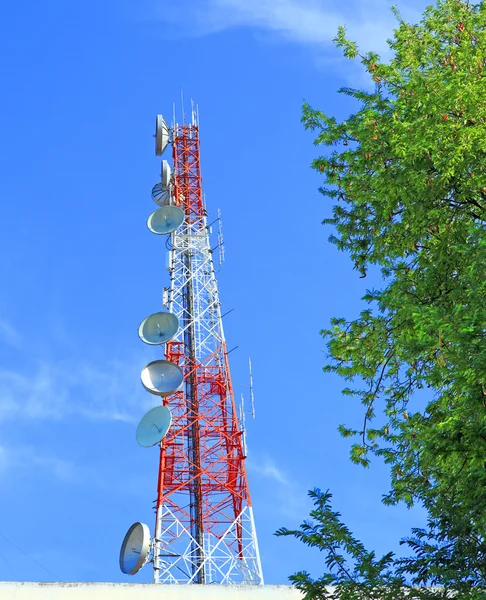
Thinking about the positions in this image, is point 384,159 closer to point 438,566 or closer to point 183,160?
point 438,566

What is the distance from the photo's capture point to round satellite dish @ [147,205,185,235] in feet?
97.0

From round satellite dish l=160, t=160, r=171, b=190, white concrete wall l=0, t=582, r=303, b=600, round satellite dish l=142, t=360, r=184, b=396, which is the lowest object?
white concrete wall l=0, t=582, r=303, b=600

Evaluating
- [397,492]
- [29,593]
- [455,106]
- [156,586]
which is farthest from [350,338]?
[29,593]

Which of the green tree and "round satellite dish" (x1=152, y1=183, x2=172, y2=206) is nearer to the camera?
the green tree

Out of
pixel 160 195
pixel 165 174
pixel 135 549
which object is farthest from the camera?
pixel 160 195

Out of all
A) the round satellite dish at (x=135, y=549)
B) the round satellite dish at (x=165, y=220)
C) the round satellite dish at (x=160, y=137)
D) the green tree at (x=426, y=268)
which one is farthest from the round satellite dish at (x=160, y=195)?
the green tree at (x=426, y=268)

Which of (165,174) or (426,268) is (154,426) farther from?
(426,268)

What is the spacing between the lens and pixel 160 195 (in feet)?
105

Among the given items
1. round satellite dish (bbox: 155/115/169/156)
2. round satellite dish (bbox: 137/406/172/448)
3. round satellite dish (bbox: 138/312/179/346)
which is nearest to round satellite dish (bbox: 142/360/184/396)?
round satellite dish (bbox: 137/406/172/448)

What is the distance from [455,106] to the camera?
1098 centimetres

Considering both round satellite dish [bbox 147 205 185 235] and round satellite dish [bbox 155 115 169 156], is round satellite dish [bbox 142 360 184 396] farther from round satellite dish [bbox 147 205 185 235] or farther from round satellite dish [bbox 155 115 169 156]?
round satellite dish [bbox 155 115 169 156]

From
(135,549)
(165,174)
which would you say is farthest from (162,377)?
(165,174)

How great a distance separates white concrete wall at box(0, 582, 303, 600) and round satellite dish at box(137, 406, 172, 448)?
10018mm

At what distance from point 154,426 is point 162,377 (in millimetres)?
1316
